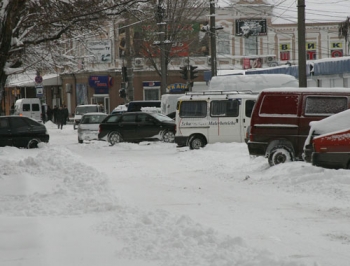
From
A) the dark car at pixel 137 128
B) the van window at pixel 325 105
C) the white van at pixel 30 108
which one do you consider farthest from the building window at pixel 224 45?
the van window at pixel 325 105

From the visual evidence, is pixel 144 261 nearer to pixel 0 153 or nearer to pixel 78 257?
pixel 78 257

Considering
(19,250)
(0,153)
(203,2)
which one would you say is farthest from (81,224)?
(203,2)

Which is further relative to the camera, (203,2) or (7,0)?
(203,2)

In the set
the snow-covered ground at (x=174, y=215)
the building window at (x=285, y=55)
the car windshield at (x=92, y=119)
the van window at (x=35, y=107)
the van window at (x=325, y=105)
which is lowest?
the snow-covered ground at (x=174, y=215)

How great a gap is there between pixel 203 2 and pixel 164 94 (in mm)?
13848

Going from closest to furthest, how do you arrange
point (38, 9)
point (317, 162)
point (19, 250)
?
point (19, 250)
point (317, 162)
point (38, 9)

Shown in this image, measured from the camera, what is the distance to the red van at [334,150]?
16.2 metres

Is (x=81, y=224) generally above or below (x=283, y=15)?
below

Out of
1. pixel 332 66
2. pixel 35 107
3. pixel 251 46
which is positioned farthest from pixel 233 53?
pixel 332 66

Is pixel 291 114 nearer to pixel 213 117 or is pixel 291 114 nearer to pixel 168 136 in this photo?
pixel 213 117

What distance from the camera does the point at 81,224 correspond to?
10.5m

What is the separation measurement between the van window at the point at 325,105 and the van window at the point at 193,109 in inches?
364

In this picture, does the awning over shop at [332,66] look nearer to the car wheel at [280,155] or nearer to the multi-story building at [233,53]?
the car wheel at [280,155]

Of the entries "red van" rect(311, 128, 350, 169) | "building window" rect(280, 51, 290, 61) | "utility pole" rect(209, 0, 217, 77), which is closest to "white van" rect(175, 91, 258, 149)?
"utility pole" rect(209, 0, 217, 77)
